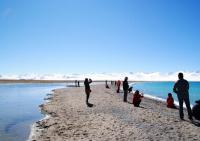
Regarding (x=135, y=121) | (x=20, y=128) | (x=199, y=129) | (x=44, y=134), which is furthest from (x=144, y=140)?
(x=20, y=128)

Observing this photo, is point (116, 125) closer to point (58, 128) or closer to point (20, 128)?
point (58, 128)

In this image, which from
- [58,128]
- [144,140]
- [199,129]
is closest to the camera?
[144,140]

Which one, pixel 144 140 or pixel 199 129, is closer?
pixel 144 140

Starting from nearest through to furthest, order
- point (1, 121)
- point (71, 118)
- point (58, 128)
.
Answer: point (58, 128)
point (71, 118)
point (1, 121)

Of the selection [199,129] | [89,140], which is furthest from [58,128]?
[199,129]

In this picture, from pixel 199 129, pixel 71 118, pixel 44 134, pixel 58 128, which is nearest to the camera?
pixel 199 129

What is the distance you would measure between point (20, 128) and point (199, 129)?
30.8 feet

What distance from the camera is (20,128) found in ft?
53.0

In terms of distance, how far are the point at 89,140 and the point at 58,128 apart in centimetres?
346

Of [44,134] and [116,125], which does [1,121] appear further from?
[116,125]

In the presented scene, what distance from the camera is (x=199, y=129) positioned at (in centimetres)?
1241

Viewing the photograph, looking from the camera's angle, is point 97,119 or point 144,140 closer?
point 144,140

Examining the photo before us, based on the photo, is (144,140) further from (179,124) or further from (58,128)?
(58,128)

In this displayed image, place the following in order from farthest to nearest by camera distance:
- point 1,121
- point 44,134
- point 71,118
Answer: point 1,121
point 71,118
point 44,134
